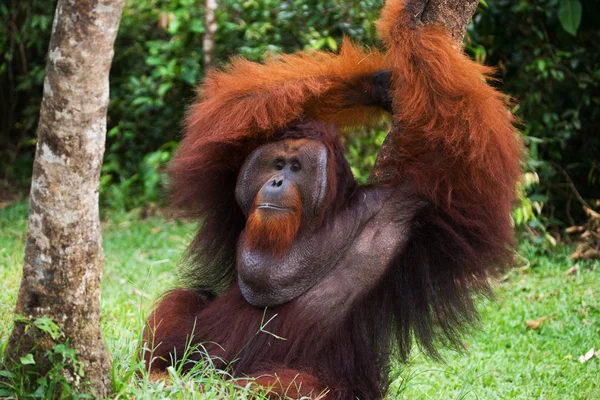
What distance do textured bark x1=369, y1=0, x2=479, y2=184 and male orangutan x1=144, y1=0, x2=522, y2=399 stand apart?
16mm

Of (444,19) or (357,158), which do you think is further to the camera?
(357,158)

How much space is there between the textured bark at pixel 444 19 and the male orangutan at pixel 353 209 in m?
0.02

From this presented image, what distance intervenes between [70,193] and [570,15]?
4880mm

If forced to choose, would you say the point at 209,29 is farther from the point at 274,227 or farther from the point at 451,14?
the point at 274,227

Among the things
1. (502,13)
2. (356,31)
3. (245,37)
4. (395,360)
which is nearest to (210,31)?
(245,37)

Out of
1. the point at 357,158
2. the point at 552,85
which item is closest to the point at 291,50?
the point at 357,158

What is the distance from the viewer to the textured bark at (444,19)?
327cm

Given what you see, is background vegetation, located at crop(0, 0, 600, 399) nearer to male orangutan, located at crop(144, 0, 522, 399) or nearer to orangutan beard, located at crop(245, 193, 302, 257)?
male orangutan, located at crop(144, 0, 522, 399)

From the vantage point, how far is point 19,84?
31.8ft

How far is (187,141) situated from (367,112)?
80 cm

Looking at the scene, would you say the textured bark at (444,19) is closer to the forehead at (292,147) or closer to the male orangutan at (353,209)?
the male orangutan at (353,209)

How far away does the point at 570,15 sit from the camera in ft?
20.6

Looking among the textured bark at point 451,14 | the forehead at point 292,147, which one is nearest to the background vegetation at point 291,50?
the textured bark at point 451,14

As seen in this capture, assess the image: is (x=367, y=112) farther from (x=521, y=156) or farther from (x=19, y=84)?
(x=19, y=84)
